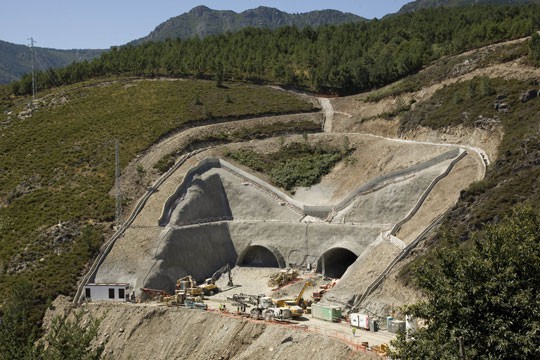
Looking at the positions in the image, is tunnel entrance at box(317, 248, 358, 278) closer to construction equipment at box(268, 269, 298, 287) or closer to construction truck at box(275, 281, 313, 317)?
construction equipment at box(268, 269, 298, 287)

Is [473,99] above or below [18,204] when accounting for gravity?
above

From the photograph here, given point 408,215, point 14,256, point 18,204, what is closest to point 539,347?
point 408,215

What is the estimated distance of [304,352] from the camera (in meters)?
39.2

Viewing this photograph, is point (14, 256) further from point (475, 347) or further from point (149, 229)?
point (475, 347)

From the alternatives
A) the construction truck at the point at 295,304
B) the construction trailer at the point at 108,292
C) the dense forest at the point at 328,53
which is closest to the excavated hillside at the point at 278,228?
the construction trailer at the point at 108,292

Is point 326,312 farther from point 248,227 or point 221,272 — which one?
point 248,227

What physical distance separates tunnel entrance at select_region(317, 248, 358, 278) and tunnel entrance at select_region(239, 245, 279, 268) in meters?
5.77

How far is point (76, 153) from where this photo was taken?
75.6 m

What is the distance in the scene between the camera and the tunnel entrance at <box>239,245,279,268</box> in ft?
210

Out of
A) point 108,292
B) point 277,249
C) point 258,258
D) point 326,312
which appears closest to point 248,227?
point 258,258

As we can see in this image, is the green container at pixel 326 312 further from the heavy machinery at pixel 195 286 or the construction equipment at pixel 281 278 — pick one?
the heavy machinery at pixel 195 286

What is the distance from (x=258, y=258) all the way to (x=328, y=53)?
53.1 metres

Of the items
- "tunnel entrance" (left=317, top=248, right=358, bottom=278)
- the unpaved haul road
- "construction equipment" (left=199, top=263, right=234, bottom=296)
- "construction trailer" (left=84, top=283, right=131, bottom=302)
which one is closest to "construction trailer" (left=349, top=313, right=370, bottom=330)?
"tunnel entrance" (left=317, top=248, right=358, bottom=278)

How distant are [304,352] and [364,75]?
6275 cm
